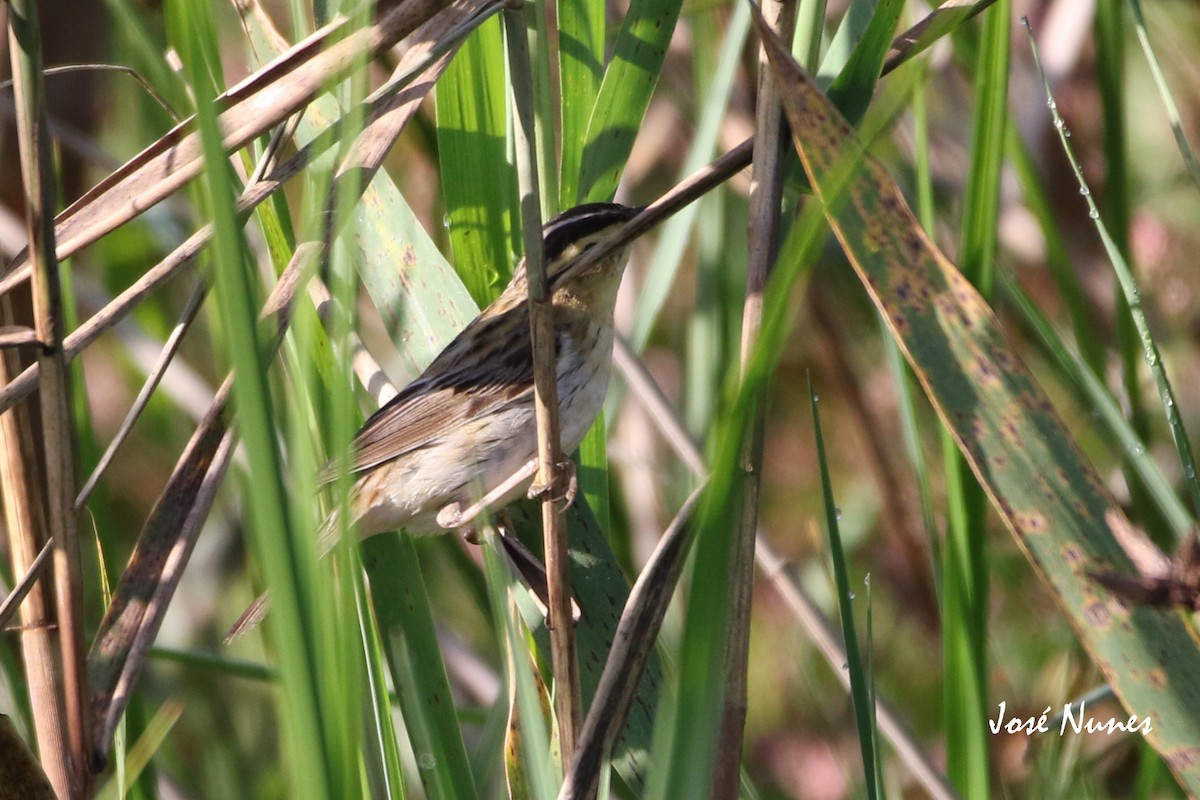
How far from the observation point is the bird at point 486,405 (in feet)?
7.97

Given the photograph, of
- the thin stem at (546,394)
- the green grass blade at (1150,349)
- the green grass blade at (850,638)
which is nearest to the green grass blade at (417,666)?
the thin stem at (546,394)

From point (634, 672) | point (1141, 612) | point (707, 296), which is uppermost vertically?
point (707, 296)

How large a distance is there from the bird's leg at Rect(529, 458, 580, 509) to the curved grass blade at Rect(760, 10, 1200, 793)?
1.80ft

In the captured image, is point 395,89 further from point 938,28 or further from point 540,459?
point 938,28

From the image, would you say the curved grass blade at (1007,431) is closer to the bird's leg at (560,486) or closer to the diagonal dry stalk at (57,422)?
the bird's leg at (560,486)

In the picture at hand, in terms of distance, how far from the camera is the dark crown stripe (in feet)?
7.47

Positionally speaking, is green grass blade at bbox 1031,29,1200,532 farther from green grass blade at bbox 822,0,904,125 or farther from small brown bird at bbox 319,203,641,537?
small brown bird at bbox 319,203,641,537

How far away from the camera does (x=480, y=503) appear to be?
6.15 ft

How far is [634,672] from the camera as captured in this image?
5.39 ft

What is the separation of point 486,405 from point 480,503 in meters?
1.04

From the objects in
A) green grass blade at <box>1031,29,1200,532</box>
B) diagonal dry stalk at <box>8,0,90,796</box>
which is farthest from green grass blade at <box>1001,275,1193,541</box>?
diagonal dry stalk at <box>8,0,90,796</box>

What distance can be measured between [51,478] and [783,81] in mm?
1022

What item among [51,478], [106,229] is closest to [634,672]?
[51,478]

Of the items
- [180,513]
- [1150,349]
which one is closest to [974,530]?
[1150,349]
